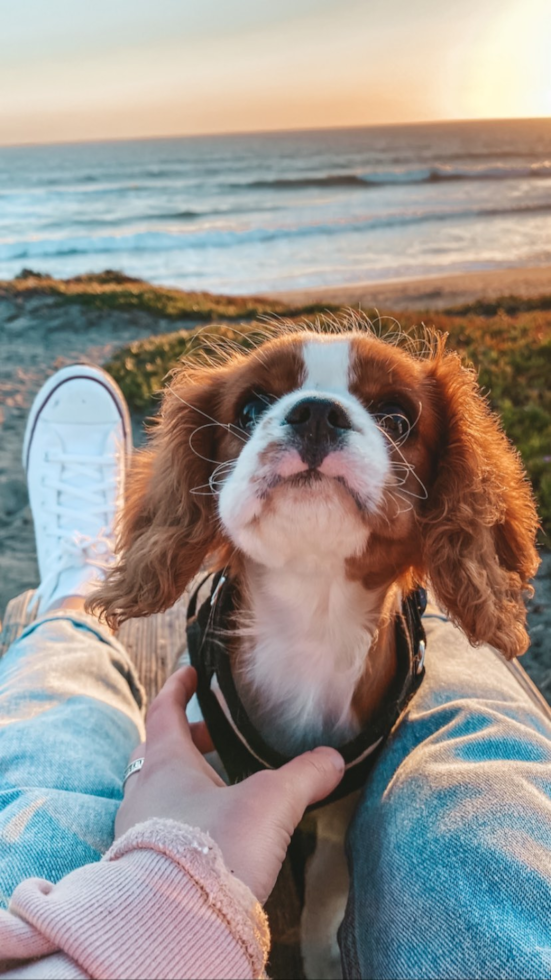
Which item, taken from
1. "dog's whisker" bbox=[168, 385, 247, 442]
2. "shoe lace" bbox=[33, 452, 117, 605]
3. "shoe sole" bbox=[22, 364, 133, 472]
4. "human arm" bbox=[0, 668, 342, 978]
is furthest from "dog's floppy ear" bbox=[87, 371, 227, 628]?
"shoe sole" bbox=[22, 364, 133, 472]

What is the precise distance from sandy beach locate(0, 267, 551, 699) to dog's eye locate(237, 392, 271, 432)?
1784 millimetres

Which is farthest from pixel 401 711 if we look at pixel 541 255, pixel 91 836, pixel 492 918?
pixel 541 255

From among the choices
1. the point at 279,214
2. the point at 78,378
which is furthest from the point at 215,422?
the point at 279,214

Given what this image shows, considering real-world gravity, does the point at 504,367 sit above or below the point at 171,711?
above

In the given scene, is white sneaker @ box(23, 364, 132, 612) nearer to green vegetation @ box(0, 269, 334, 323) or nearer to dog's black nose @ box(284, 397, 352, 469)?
dog's black nose @ box(284, 397, 352, 469)

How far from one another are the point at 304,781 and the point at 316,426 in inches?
26.4

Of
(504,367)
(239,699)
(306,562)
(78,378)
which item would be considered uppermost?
(504,367)

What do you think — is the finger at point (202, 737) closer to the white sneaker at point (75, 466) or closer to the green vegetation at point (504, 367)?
the white sneaker at point (75, 466)

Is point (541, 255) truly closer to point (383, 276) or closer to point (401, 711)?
point (383, 276)

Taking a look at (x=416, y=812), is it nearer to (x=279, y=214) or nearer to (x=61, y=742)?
(x=61, y=742)

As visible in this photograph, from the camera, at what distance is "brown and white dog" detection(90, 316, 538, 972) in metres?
1.24

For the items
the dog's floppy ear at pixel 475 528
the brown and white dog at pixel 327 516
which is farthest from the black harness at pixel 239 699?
the dog's floppy ear at pixel 475 528

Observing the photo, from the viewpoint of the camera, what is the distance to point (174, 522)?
5.34 feet

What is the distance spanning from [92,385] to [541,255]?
40.0ft
